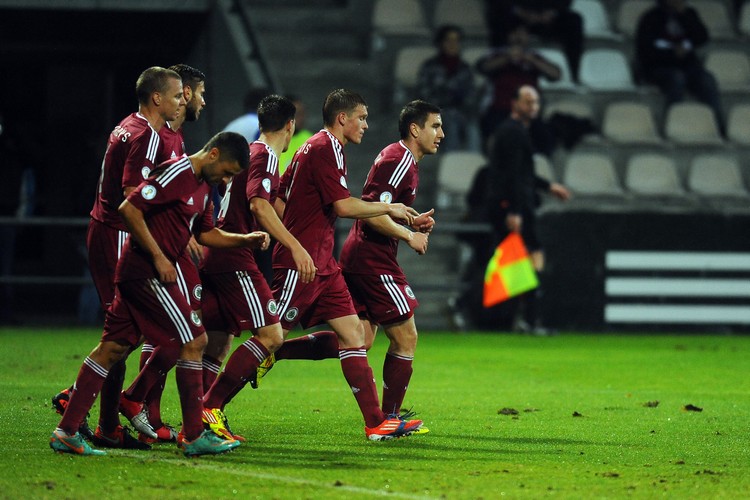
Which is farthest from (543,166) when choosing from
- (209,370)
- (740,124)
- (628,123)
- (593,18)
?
(209,370)

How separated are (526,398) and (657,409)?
3.28 feet

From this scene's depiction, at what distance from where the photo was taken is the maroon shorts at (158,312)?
6.70 m

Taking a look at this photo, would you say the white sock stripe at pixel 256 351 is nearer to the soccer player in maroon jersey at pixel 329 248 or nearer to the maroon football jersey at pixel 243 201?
the soccer player in maroon jersey at pixel 329 248

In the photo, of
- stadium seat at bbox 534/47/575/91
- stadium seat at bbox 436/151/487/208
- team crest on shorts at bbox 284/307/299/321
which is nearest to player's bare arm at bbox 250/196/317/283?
team crest on shorts at bbox 284/307/299/321

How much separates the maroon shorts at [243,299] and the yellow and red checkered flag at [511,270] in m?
7.59

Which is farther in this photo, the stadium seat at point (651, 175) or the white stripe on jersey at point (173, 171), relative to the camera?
the stadium seat at point (651, 175)

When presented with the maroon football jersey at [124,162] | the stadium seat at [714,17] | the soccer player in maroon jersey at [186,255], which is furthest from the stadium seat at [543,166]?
the maroon football jersey at [124,162]

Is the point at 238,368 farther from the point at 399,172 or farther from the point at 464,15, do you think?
the point at 464,15

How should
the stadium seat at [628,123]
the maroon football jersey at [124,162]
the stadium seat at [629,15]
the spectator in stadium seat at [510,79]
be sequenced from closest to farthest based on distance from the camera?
the maroon football jersey at [124,162], the spectator in stadium seat at [510,79], the stadium seat at [628,123], the stadium seat at [629,15]

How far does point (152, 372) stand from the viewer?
24.2ft

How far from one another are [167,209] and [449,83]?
Result: 1025 cm

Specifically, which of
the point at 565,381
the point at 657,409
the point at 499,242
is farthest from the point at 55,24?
the point at 657,409

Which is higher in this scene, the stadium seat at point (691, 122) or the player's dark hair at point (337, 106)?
the stadium seat at point (691, 122)

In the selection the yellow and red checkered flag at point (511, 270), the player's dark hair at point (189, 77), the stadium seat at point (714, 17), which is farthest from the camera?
the stadium seat at point (714, 17)
